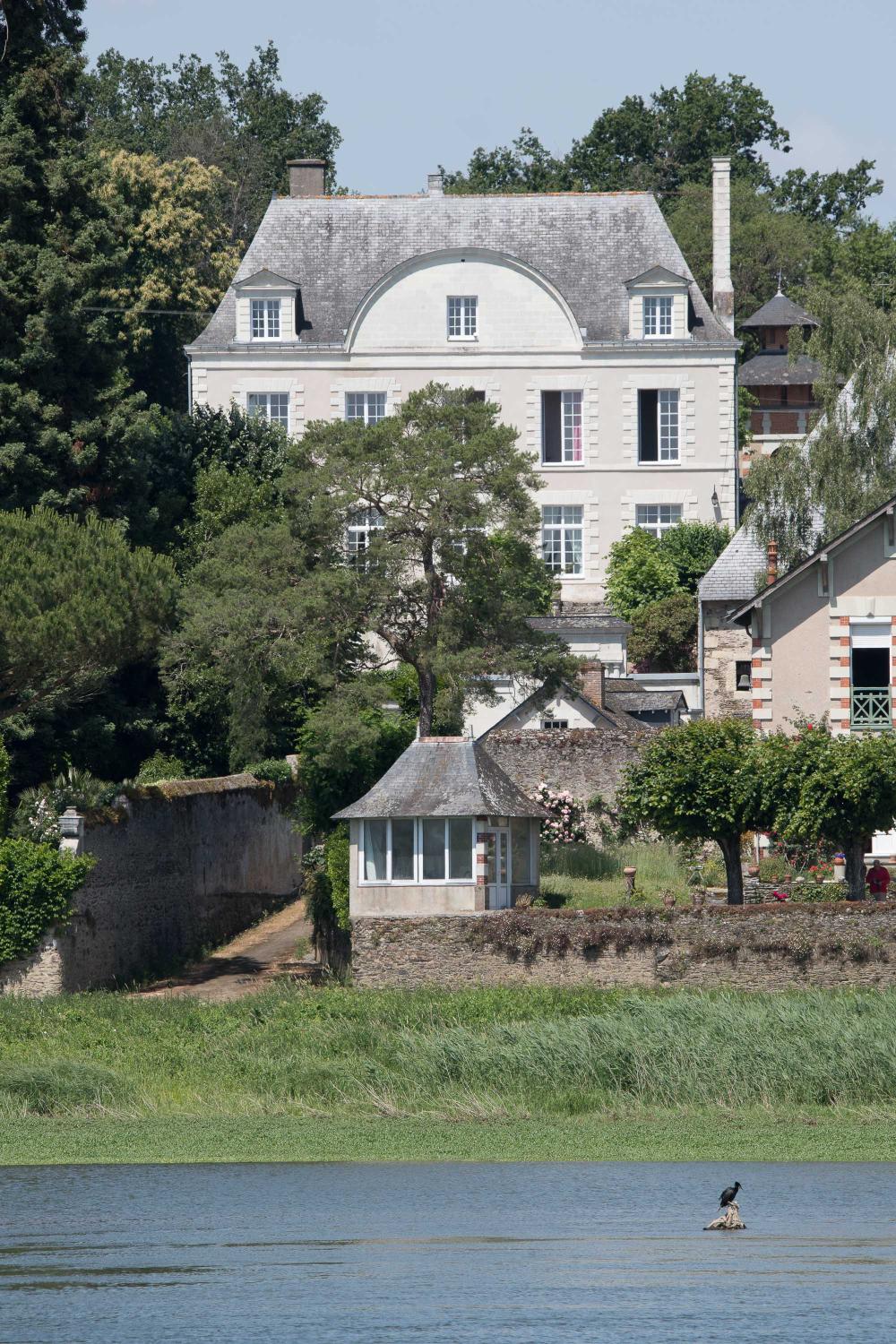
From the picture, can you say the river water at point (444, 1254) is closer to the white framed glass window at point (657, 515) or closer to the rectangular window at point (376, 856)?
the rectangular window at point (376, 856)

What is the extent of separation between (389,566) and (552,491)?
21.2 metres

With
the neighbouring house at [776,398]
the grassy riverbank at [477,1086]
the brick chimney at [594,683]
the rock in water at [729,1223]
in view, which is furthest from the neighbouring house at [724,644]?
the rock in water at [729,1223]

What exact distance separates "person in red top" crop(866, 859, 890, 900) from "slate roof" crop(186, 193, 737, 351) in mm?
26834

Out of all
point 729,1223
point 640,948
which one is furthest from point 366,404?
point 729,1223

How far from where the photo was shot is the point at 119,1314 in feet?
72.6

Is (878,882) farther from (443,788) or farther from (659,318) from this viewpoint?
(659,318)

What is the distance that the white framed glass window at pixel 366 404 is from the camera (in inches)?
2625

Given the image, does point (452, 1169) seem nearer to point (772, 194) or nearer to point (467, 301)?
point (467, 301)

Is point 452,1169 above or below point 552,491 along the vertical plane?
below

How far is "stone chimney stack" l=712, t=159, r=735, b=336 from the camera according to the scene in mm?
68812

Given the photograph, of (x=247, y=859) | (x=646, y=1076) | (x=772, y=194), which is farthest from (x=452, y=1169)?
(x=772, y=194)

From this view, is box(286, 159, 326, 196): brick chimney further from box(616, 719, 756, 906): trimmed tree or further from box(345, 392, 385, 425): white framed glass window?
box(616, 719, 756, 906): trimmed tree

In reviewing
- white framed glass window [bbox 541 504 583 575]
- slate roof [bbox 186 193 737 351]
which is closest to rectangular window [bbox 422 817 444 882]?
white framed glass window [bbox 541 504 583 575]

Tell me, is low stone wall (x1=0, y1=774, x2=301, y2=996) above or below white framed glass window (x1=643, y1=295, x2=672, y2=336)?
below
